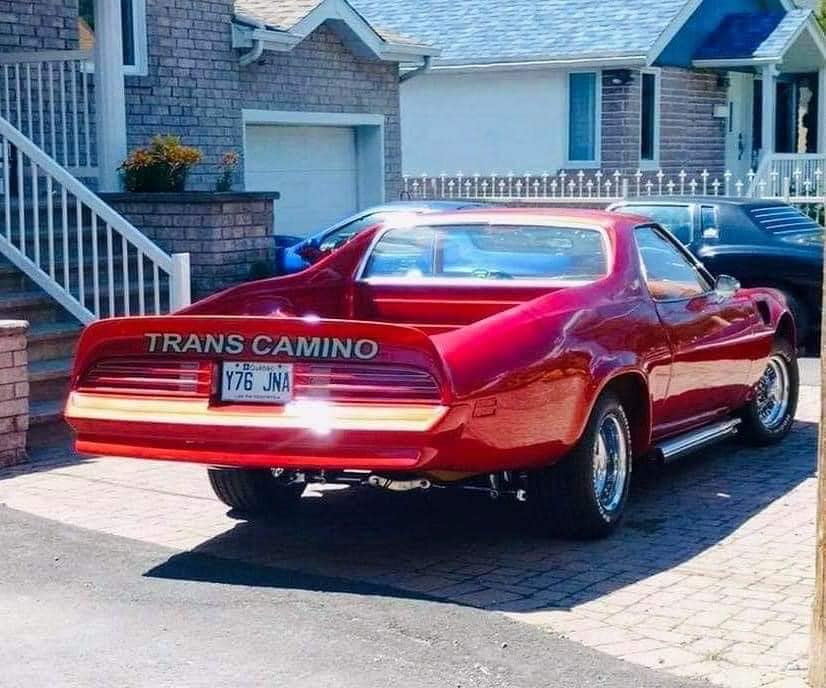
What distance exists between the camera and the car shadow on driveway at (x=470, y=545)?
638cm

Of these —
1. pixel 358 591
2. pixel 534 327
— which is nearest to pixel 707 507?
pixel 534 327

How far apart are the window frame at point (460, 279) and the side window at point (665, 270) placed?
0.34 m

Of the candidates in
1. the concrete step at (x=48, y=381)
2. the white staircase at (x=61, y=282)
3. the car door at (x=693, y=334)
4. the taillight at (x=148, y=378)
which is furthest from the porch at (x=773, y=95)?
the taillight at (x=148, y=378)

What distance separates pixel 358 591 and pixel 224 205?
20.1 feet

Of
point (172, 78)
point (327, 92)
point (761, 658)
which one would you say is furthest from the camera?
point (327, 92)

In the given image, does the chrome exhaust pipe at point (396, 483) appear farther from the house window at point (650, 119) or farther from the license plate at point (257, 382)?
the house window at point (650, 119)

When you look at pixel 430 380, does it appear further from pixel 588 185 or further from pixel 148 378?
pixel 588 185

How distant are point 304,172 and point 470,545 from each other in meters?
11.6

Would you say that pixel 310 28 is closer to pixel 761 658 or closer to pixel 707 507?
pixel 707 507

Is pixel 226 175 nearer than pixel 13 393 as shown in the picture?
No

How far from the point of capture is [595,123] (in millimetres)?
24234

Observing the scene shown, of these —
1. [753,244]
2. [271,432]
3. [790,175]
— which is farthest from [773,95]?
[271,432]

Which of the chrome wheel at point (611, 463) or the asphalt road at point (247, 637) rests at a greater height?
the chrome wheel at point (611, 463)

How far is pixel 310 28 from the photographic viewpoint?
56.8 ft
